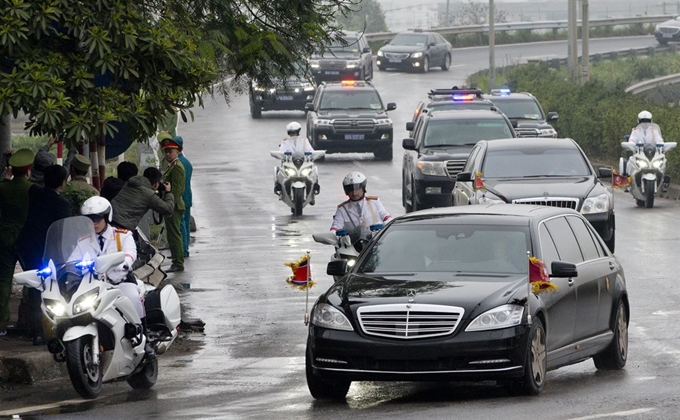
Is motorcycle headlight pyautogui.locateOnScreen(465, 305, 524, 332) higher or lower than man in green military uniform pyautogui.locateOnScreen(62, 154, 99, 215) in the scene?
lower

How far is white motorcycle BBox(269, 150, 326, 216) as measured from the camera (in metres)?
27.6

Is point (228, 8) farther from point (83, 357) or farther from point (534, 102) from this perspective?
point (534, 102)

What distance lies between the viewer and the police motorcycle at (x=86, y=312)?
11.2 meters

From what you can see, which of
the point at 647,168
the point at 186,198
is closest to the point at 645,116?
the point at 647,168

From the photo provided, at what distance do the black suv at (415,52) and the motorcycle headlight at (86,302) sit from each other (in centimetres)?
5467

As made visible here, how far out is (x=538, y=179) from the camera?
2097 centimetres

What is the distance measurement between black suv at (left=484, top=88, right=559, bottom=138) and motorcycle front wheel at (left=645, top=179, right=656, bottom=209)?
6276 mm

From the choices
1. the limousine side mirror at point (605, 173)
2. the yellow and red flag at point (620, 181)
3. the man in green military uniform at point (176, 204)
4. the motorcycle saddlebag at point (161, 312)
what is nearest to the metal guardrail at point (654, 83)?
the yellow and red flag at point (620, 181)

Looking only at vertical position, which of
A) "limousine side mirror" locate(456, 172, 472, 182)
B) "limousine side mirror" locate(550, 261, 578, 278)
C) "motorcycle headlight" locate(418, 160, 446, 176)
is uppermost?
"limousine side mirror" locate(550, 261, 578, 278)

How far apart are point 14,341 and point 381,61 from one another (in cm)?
5323

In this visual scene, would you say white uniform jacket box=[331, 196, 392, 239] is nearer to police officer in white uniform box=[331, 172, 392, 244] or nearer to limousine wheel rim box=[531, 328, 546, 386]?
police officer in white uniform box=[331, 172, 392, 244]

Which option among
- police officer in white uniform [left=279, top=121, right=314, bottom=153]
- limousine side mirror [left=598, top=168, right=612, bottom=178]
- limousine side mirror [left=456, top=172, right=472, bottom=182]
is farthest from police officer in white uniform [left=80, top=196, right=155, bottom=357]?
police officer in white uniform [left=279, top=121, right=314, bottom=153]

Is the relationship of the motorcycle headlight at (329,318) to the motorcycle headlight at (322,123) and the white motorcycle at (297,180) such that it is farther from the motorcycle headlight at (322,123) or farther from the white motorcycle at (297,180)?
the motorcycle headlight at (322,123)

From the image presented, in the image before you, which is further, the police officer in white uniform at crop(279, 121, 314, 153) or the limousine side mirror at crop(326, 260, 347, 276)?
the police officer in white uniform at crop(279, 121, 314, 153)
